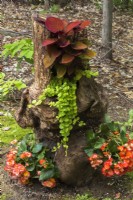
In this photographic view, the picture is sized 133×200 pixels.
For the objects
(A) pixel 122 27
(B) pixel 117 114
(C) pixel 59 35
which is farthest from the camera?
(A) pixel 122 27

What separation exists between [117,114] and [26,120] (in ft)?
6.34

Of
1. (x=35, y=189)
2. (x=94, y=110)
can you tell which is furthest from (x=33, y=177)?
(x=94, y=110)

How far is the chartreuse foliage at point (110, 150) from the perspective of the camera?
10.6 ft

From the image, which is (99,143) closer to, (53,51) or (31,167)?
(31,167)

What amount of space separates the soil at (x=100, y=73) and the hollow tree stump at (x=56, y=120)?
6.9 inches

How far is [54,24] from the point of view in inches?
117

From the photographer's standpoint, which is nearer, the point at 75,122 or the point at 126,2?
the point at 75,122

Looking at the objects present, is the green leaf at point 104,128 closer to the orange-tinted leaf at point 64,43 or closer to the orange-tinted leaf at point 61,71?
the orange-tinted leaf at point 61,71

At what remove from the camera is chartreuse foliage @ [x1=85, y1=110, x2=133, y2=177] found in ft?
10.6

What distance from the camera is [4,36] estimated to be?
760 centimetres

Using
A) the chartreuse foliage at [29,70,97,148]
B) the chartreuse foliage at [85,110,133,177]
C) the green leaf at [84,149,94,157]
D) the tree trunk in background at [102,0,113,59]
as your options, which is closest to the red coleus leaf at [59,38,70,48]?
the chartreuse foliage at [29,70,97,148]

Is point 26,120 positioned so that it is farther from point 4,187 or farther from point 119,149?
point 119,149

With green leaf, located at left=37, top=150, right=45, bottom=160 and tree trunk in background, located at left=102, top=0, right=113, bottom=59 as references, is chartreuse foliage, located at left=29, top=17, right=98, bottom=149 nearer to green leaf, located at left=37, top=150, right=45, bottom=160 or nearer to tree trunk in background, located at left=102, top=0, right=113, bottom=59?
green leaf, located at left=37, top=150, right=45, bottom=160

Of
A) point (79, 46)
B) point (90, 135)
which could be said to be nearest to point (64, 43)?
point (79, 46)
